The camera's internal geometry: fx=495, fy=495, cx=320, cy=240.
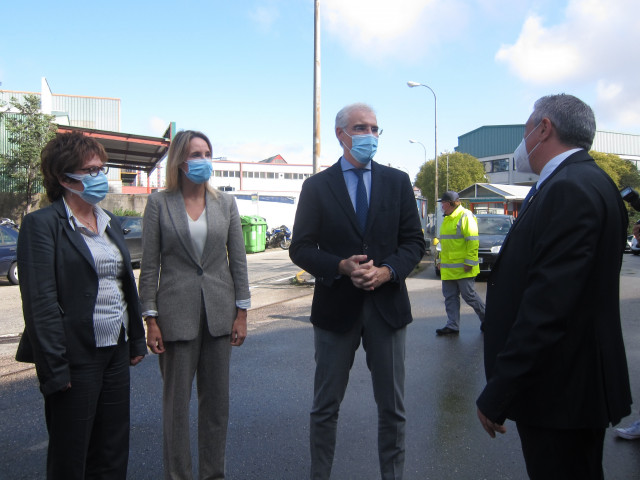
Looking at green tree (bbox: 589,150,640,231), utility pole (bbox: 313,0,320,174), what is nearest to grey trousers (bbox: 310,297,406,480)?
utility pole (bbox: 313,0,320,174)

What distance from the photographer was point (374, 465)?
324cm

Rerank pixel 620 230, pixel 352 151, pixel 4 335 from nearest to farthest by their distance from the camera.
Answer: pixel 620 230
pixel 352 151
pixel 4 335

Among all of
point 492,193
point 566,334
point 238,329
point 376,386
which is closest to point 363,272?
point 376,386

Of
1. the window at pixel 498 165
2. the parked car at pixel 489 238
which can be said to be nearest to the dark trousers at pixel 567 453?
the parked car at pixel 489 238

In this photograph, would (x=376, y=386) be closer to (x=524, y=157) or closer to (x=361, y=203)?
(x=361, y=203)

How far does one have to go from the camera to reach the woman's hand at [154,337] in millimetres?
2676

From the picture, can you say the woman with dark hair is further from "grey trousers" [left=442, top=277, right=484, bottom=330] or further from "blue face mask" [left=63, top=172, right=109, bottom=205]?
"grey trousers" [left=442, top=277, right=484, bottom=330]

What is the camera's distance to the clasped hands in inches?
98.8

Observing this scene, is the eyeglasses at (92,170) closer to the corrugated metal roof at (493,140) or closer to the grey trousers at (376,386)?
the grey trousers at (376,386)

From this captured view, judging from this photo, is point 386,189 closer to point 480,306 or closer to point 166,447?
point 166,447

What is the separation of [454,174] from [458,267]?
43588 millimetres

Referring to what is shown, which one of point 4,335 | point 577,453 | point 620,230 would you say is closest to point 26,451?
point 577,453

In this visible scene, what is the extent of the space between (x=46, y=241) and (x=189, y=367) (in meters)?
1.00

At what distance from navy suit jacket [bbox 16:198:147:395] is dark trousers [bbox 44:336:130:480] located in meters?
0.10
